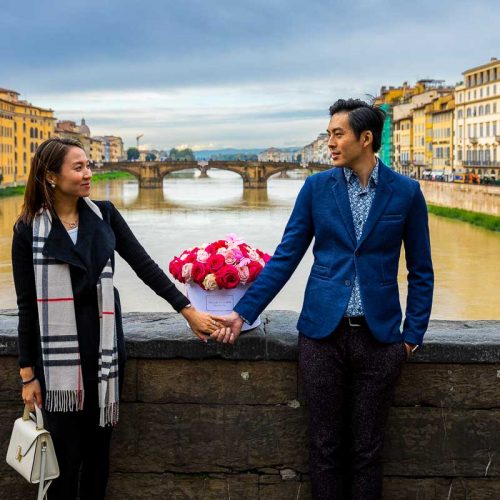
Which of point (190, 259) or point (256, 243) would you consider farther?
point (256, 243)

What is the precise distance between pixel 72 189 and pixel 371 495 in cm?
106

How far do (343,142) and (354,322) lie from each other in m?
0.45

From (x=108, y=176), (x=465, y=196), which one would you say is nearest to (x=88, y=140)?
(x=108, y=176)

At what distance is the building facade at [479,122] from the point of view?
42.5 m

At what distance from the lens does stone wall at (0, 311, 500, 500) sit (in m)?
2.25

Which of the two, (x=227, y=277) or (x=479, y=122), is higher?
(x=479, y=122)

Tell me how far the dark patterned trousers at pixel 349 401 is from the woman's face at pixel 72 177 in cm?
66

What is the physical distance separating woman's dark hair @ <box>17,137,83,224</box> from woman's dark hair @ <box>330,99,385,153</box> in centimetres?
68

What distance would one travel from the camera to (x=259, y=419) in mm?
2291

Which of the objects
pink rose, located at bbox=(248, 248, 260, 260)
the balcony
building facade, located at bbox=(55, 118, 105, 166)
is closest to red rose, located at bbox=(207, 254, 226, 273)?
pink rose, located at bbox=(248, 248, 260, 260)

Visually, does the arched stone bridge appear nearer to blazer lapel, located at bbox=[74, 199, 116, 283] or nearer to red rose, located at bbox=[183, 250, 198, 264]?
red rose, located at bbox=[183, 250, 198, 264]

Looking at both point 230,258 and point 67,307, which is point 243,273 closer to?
point 230,258

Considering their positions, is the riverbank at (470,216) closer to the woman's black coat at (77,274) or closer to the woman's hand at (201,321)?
the woman's hand at (201,321)

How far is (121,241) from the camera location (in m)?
2.05
